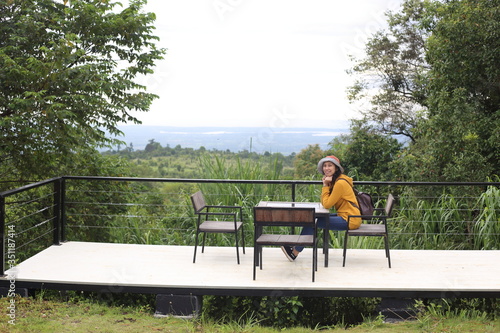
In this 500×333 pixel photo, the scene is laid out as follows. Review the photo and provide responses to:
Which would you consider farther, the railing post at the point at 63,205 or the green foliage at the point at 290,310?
the railing post at the point at 63,205

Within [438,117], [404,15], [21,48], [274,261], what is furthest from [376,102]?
[274,261]

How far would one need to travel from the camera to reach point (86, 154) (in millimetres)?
15820

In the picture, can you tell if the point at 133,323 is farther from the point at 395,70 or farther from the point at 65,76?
the point at 395,70

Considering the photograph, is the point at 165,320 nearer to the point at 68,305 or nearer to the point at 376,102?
the point at 68,305

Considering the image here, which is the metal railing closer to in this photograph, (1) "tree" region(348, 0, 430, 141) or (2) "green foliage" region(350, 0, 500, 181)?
(2) "green foliage" region(350, 0, 500, 181)

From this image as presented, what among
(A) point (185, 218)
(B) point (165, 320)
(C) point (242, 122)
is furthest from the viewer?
(C) point (242, 122)

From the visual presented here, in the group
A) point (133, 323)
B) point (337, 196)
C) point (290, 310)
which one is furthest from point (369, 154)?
point (133, 323)

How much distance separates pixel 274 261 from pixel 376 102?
2634 cm

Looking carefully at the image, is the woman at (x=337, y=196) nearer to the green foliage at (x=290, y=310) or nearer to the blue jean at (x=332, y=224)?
the blue jean at (x=332, y=224)

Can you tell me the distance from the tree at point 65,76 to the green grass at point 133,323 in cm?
844

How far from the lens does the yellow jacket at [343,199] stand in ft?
19.4

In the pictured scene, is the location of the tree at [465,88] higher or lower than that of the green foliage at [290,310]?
higher

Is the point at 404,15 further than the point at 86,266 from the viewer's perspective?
Yes

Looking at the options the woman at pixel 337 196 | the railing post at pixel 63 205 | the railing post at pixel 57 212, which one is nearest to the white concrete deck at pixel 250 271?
the railing post at pixel 57 212
